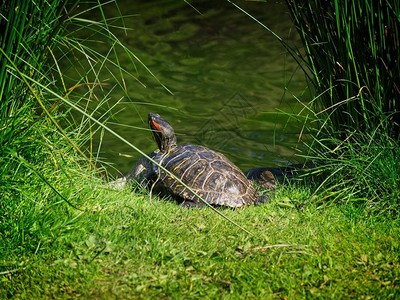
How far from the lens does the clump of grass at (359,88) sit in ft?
11.5

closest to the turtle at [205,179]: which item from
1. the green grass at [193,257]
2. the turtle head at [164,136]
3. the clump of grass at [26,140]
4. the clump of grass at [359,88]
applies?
the turtle head at [164,136]

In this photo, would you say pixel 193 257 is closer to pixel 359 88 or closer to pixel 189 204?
pixel 189 204

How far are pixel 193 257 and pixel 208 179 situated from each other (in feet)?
5.67

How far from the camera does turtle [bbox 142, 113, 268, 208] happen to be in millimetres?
4477

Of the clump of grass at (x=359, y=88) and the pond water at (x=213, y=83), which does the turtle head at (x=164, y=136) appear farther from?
the clump of grass at (x=359, y=88)

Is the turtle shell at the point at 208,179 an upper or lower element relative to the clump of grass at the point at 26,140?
lower

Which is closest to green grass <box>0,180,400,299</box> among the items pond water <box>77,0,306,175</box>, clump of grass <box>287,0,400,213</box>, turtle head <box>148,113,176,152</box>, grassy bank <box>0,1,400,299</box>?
grassy bank <box>0,1,400,299</box>

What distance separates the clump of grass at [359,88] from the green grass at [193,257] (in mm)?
295

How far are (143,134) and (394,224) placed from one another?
4268 mm

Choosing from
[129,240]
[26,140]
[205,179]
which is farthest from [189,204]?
[26,140]

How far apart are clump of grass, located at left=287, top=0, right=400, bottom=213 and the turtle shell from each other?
851 millimetres

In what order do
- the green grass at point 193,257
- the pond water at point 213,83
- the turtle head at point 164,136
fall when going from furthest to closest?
the pond water at point 213,83 → the turtle head at point 164,136 → the green grass at point 193,257

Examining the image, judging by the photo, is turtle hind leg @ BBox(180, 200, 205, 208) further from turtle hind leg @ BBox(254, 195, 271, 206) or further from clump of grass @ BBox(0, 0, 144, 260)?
clump of grass @ BBox(0, 0, 144, 260)

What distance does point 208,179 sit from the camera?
4.60 meters
